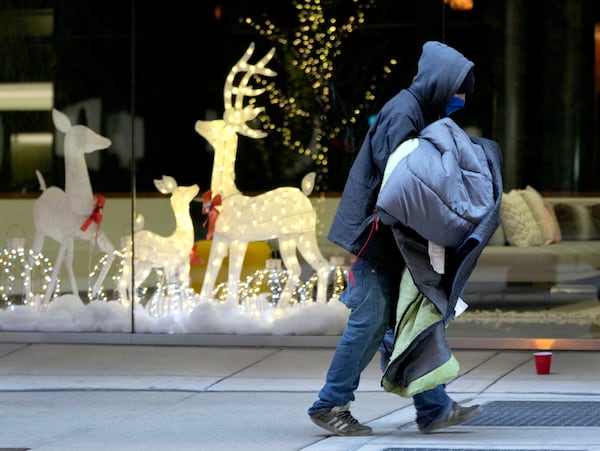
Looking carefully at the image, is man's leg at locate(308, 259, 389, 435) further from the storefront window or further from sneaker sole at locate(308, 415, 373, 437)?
the storefront window

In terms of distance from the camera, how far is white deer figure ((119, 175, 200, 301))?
403 inches

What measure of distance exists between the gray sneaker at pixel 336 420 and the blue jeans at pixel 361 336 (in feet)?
0.08

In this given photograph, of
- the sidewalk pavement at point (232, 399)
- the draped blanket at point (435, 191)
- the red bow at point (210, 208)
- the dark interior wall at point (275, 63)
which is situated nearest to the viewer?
the draped blanket at point (435, 191)

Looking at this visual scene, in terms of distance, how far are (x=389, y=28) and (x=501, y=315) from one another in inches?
86.4

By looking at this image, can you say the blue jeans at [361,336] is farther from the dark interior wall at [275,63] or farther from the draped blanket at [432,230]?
the dark interior wall at [275,63]

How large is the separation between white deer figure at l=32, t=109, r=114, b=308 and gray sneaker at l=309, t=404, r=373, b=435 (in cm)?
400

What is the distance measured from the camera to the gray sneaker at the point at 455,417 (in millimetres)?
6844

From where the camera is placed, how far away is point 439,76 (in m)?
6.65

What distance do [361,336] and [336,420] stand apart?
440 mm

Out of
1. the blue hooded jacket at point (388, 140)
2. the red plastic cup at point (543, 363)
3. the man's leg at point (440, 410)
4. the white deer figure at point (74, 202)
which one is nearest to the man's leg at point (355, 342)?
the blue hooded jacket at point (388, 140)

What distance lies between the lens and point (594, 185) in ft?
32.3

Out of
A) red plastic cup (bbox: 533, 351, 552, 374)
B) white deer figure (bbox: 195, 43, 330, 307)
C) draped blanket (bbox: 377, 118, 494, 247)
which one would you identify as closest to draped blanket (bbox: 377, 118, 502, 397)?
draped blanket (bbox: 377, 118, 494, 247)

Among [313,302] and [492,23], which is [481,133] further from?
[313,302]

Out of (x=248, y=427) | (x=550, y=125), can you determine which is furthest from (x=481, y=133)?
(x=248, y=427)
